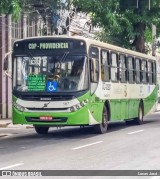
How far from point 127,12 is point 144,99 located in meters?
7.97

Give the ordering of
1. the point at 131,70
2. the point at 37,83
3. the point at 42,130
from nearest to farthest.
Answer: the point at 37,83
the point at 42,130
the point at 131,70

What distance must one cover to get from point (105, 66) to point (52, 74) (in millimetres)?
2600

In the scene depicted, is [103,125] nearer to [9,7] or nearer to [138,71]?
[138,71]

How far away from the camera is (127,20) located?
3130 cm

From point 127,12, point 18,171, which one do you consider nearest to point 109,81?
point 18,171

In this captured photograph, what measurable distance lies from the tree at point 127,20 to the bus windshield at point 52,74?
29.4ft

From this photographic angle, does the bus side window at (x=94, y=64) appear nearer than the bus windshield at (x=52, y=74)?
No

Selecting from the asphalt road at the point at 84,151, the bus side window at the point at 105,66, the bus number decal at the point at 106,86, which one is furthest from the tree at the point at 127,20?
the asphalt road at the point at 84,151

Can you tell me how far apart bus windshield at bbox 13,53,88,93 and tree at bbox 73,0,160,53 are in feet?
29.4

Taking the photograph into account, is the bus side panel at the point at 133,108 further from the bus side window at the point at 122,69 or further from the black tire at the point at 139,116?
the bus side window at the point at 122,69

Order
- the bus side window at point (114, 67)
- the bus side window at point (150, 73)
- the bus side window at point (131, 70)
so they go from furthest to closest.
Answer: the bus side window at point (150, 73) → the bus side window at point (131, 70) → the bus side window at point (114, 67)

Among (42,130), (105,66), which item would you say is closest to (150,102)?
(105,66)

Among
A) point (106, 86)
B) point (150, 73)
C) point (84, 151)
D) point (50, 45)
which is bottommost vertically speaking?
point (84, 151)

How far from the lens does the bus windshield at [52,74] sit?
17.7 meters
